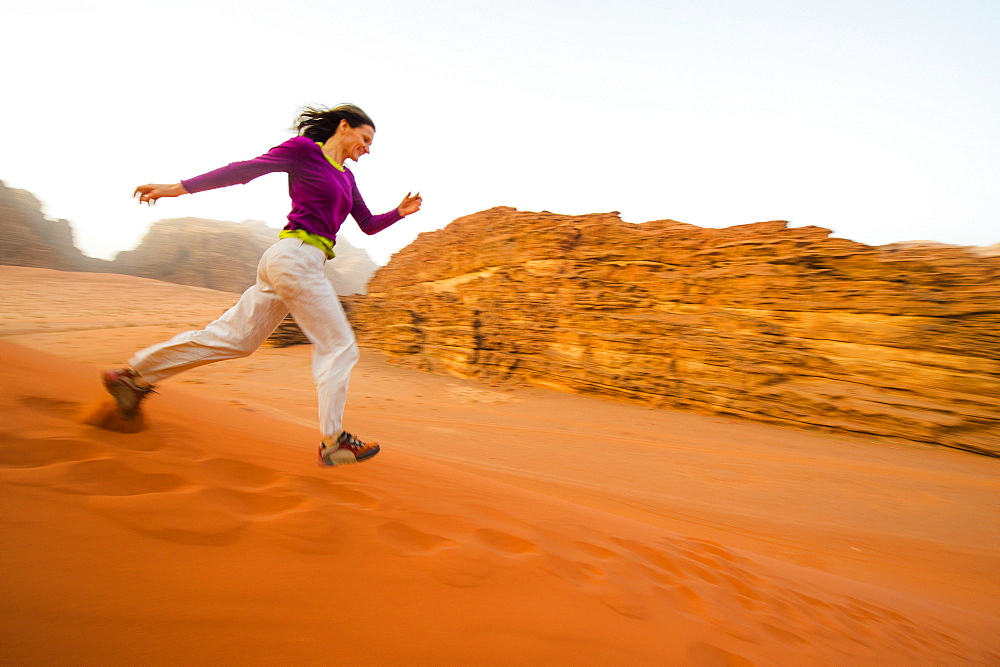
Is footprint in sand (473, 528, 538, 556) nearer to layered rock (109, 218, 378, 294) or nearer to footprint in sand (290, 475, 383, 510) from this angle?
footprint in sand (290, 475, 383, 510)

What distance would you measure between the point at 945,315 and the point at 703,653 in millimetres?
10268

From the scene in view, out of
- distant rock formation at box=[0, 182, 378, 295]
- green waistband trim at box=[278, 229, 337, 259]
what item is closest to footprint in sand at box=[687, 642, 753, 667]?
green waistband trim at box=[278, 229, 337, 259]

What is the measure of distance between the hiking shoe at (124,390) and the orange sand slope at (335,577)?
150mm

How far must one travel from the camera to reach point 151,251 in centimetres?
5097

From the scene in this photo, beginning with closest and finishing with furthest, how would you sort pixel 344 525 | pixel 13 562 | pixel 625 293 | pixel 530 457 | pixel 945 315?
1. pixel 13 562
2. pixel 344 525
3. pixel 530 457
4. pixel 945 315
5. pixel 625 293

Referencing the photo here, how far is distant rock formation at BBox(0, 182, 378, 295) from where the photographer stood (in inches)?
1571

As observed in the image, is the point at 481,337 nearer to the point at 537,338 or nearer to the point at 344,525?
the point at 537,338

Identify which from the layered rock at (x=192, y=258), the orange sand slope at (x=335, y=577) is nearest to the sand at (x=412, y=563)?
the orange sand slope at (x=335, y=577)

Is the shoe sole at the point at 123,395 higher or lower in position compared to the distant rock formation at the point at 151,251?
lower

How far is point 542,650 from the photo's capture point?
108 centimetres

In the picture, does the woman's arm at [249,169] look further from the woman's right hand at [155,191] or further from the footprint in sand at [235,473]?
the footprint in sand at [235,473]

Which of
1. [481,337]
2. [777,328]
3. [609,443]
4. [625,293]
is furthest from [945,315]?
[481,337]

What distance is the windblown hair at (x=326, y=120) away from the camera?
2.53 meters

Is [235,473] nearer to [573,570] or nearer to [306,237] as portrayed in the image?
[306,237]
